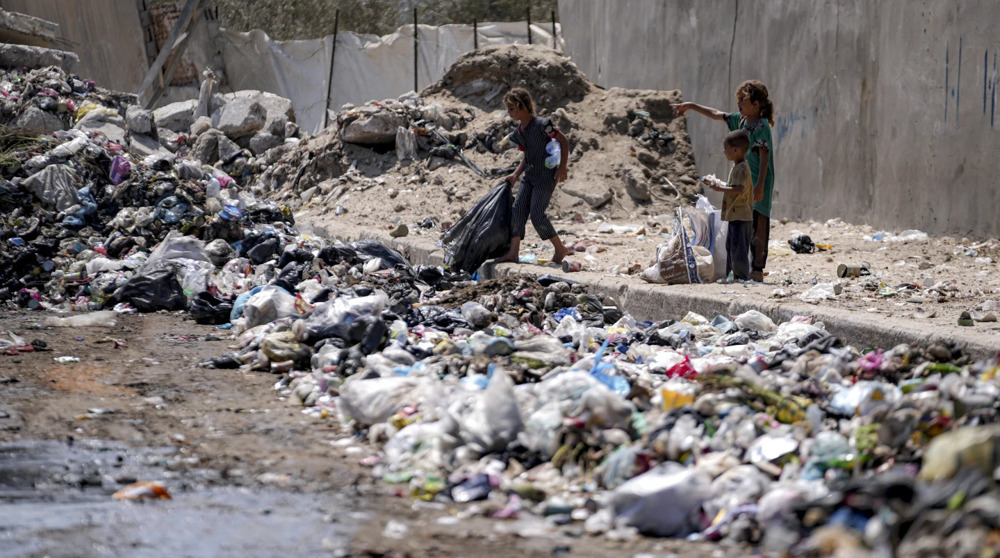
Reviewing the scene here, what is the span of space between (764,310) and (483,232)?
275 cm

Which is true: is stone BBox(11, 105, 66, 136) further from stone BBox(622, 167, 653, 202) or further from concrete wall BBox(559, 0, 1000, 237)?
concrete wall BBox(559, 0, 1000, 237)

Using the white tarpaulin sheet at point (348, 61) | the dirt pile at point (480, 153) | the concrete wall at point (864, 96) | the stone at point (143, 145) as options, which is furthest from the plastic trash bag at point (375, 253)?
the white tarpaulin sheet at point (348, 61)

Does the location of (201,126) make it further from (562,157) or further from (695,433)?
(695,433)

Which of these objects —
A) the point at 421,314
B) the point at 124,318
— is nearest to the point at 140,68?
the point at 124,318

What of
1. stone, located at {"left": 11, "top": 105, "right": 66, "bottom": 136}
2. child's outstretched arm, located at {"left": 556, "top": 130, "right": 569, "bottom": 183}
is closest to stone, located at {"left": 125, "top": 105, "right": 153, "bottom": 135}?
stone, located at {"left": 11, "top": 105, "right": 66, "bottom": 136}

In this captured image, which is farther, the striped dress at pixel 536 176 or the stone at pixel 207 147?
the stone at pixel 207 147

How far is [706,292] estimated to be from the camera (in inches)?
231

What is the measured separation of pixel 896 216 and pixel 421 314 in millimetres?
4391

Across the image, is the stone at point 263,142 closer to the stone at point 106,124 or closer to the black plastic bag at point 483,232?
the stone at point 106,124

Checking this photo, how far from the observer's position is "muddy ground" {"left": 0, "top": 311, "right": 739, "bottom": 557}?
2.73 m

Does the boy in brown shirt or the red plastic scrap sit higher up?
the boy in brown shirt

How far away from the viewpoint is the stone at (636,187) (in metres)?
11.5

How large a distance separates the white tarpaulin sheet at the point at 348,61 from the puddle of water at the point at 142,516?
16.9 m

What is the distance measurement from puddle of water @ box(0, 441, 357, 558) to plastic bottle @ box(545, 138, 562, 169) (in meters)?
4.31
